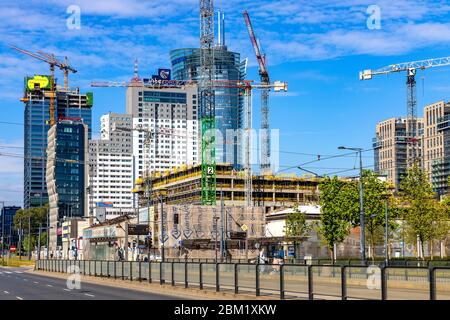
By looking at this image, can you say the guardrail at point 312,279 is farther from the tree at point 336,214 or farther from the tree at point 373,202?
the tree at point 373,202

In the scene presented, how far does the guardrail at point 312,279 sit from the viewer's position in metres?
26.5

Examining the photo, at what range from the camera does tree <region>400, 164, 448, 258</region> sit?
87.1 m

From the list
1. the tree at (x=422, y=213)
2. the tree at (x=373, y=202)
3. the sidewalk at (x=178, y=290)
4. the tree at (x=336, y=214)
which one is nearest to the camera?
the sidewalk at (x=178, y=290)

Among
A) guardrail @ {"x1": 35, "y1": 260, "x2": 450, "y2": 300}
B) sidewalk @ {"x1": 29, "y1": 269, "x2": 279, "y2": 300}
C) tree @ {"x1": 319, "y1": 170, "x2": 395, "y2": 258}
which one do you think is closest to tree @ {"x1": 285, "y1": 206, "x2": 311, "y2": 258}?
tree @ {"x1": 319, "y1": 170, "x2": 395, "y2": 258}

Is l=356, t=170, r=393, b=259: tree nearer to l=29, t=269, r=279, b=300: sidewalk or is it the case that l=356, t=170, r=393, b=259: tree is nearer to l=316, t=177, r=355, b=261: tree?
l=316, t=177, r=355, b=261: tree

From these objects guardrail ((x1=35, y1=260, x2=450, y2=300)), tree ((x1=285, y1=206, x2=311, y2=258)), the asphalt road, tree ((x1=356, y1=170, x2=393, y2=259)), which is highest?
tree ((x1=356, y1=170, x2=393, y2=259))

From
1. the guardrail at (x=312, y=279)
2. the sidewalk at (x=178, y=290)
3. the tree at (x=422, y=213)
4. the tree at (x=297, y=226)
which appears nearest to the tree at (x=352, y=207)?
the tree at (x=422, y=213)

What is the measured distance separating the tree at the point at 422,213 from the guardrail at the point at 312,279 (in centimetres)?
4370

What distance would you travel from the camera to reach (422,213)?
88062 millimetres

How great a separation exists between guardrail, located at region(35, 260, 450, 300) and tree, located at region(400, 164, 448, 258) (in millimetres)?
43703

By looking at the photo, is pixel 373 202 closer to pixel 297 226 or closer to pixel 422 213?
pixel 422 213
